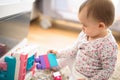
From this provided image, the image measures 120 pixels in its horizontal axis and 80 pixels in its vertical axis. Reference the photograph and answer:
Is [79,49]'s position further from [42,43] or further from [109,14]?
[42,43]

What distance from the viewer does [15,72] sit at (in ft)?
2.69

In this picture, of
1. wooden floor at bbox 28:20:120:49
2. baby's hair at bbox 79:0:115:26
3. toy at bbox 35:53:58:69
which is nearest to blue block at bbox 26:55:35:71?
toy at bbox 35:53:58:69

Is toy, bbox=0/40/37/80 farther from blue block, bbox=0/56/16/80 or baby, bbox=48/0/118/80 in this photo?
baby, bbox=48/0/118/80

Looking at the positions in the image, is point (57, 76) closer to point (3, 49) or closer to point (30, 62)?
point (30, 62)

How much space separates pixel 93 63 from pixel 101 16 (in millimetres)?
178

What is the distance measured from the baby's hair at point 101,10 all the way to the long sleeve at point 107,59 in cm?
9

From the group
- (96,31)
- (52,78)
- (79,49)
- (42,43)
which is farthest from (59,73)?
(42,43)

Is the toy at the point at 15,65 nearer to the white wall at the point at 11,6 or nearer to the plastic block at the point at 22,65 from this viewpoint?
the plastic block at the point at 22,65

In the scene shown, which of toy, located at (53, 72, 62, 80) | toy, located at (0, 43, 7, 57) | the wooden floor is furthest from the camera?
the wooden floor

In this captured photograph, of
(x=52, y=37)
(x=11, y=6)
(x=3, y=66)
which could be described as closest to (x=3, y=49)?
(x=3, y=66)

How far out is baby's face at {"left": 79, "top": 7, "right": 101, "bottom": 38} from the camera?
0.78 meters

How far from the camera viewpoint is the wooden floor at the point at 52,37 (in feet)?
4.82

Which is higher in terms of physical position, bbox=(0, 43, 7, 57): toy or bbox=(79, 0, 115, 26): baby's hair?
bbox=(79, 0, 115, 26): baby's hair

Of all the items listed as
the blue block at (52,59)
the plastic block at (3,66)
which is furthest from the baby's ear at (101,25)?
the plastic block at (3,66)
